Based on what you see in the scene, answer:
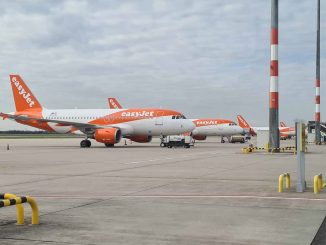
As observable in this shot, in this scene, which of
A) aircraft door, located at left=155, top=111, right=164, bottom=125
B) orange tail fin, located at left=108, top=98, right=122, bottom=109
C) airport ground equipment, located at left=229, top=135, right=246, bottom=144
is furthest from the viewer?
orange tail fin, located at left=108, top=98, right=122, bottom=109

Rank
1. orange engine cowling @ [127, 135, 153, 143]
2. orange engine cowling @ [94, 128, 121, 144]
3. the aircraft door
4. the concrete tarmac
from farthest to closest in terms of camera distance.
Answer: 1. orange engine cowling @ [127, 135, 153, 143]
2. the aircraft door
3. orange engine cowling @ [94, 128, 121, 144]
4. the concrete tarmac

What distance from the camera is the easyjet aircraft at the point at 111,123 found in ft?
151

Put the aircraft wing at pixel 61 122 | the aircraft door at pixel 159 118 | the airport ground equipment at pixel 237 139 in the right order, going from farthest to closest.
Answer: the airport ground equipment at pixel 237 139
the aircraft door at pixel 159 118
the aircraft wing at pixel 61 122

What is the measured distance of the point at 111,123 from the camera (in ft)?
156

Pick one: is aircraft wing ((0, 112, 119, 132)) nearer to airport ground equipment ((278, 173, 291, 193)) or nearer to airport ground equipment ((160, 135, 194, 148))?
airport ground equipment ((160, 135, 194, 148))

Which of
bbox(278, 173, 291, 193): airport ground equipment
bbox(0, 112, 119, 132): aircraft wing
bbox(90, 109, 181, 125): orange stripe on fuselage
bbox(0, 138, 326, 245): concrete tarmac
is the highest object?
bbox(90, 109, 181, 125): orange stripe on fuselage

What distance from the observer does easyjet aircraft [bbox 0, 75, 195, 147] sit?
151ft

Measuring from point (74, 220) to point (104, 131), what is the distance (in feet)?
117

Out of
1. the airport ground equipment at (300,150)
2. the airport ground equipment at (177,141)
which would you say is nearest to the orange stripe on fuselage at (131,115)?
the airport ground equipment at (177,141)

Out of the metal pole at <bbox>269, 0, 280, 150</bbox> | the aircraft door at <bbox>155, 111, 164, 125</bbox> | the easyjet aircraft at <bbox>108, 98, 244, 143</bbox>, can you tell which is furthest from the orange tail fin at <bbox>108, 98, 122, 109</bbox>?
the metal pole at <bbox>269, 0, 280, 150</bbox>

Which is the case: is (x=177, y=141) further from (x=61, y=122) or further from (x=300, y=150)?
(x=300, y=150)

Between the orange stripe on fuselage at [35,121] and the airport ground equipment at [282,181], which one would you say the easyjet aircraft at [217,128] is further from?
the airport ground equipment at [282,181]

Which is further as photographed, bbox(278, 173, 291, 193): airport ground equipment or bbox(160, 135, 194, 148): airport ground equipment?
bbox(160, 135, 194, 148): airport ground equipment

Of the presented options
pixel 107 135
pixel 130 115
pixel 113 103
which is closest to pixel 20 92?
pixel 130 115
